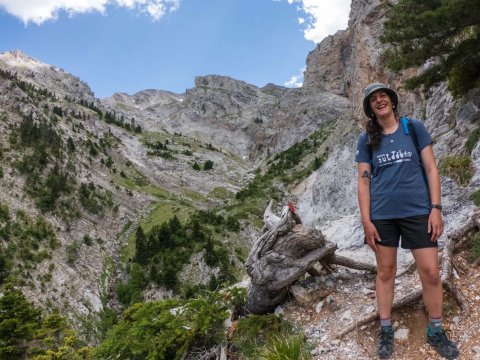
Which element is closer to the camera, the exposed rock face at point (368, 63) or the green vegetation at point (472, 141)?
the green vegetation at point (472, 141)

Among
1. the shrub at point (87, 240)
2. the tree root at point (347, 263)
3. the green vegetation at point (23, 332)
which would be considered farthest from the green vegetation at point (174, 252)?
the tree root at point (347, 263)

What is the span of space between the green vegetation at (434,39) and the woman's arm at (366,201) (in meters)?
11.1

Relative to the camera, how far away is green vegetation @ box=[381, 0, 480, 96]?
43.8 feet

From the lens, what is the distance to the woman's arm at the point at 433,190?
4.61m

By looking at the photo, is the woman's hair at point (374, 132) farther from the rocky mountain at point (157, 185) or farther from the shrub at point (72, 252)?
the shrub at point (72, 252)

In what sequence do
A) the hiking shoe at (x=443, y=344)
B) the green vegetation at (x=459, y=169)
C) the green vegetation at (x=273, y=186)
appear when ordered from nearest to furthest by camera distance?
the hiking shoe at (x=443, y=344)
the green vegetation at (x=459, y=169)
the green vegetation at (x=273, y=186)

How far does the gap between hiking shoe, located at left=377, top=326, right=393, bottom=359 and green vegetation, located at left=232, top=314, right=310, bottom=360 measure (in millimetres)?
1075

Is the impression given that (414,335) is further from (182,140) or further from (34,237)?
(182,140)

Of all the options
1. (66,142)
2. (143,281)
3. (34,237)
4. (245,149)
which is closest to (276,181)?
(143,281)

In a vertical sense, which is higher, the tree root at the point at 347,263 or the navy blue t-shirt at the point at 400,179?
the navy blue t-shirt at the point at 400,179

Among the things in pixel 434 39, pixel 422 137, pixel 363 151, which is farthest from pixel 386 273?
pixel 434 39

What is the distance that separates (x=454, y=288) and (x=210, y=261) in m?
40.7

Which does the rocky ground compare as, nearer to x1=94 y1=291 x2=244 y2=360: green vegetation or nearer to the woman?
the woman

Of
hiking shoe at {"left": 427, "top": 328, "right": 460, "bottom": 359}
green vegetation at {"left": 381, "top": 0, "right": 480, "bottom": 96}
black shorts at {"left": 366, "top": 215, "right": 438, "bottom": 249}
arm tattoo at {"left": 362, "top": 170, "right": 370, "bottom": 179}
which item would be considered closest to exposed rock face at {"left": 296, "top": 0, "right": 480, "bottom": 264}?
green vegetation at {"left": 381, "top": 0, "right": 480, "bottom": 96}
